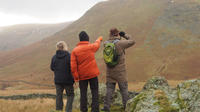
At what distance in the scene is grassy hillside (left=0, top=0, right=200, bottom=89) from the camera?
57144 millimetres

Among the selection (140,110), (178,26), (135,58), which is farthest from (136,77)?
(140,110)

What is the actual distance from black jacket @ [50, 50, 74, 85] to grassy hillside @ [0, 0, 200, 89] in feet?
152

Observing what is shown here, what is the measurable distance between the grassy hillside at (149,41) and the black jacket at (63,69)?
1829 inches

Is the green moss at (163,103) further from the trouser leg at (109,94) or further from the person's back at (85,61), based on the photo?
the person's back at (85,61)

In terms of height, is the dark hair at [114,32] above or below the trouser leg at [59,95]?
above

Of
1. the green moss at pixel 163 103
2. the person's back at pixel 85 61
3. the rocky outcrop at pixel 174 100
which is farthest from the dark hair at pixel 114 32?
the green moss at pixel 163 103

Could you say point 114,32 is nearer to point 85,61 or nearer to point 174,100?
point 85,61

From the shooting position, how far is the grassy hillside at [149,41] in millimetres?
57144

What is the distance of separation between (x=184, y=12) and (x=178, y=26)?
43.7ft

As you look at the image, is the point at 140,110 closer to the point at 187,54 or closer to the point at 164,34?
the point at 187,54

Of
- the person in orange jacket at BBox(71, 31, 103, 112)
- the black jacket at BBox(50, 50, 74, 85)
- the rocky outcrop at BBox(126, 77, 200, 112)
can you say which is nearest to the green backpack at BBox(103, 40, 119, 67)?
the person in orange jacket at BBox(71, 31, 103, 112)

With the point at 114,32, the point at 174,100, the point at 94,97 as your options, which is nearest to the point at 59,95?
the point at 94,97

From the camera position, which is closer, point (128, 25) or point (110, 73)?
point (110, 73)

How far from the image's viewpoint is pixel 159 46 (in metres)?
70.1
